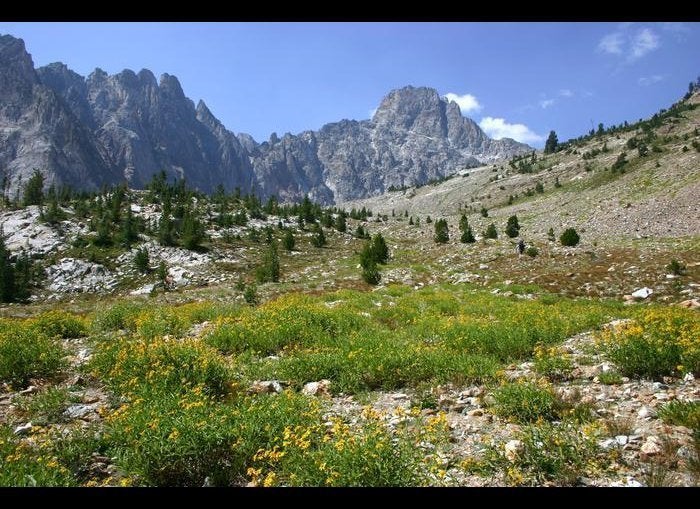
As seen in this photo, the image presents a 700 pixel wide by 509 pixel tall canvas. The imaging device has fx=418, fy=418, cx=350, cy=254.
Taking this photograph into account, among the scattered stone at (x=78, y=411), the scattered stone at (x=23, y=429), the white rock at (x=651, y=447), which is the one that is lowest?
the white rock at (x=651, y=447)

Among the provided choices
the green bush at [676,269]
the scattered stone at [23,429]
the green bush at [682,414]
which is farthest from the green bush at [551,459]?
the green bush at [676,269]

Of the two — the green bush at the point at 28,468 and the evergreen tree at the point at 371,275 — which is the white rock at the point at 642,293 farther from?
the green bush at the point at 28,468

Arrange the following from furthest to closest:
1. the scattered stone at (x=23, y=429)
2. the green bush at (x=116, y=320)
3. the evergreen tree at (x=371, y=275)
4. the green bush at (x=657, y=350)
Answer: the evergreen tree at (x=371, y=275), the green bush at (x=116, y=320), the green bush at (x=657, y=350), the scattered stone at (x=23, y=429)

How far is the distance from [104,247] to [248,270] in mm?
21790

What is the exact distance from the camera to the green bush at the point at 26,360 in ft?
31.0

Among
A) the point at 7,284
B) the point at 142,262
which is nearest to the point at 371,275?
the point at 142,262

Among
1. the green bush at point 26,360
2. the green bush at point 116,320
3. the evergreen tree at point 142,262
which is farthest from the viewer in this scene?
the evergreen tree at point 142,262

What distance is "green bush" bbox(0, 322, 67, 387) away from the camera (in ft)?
31.0

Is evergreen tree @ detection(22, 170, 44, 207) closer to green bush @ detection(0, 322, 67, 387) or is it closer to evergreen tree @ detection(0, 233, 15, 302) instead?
evergreen tree @ detection(0, 233, 15, 302)

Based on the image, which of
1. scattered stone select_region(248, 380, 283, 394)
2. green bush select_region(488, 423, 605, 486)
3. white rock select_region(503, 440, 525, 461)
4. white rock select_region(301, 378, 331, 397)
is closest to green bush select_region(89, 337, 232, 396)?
scattered stone select_region(248, 380, 283, 394)

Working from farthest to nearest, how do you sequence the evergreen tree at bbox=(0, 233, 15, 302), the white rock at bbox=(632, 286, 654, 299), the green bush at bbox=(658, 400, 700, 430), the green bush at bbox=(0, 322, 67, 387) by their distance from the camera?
the evergreen tree at bbox=(0, 233, 15, 302) → the white rock at bbox=(632, 286, 654, 299) → the green bush at bbox=(0, 322, 67, 387) → the green bush at bbox=(658, 400, 700, 430)

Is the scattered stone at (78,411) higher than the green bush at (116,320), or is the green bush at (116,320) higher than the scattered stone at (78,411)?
the green bush at (116,320)

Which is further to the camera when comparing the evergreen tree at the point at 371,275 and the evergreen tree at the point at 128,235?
the evergreen tree at the point at 128,235
